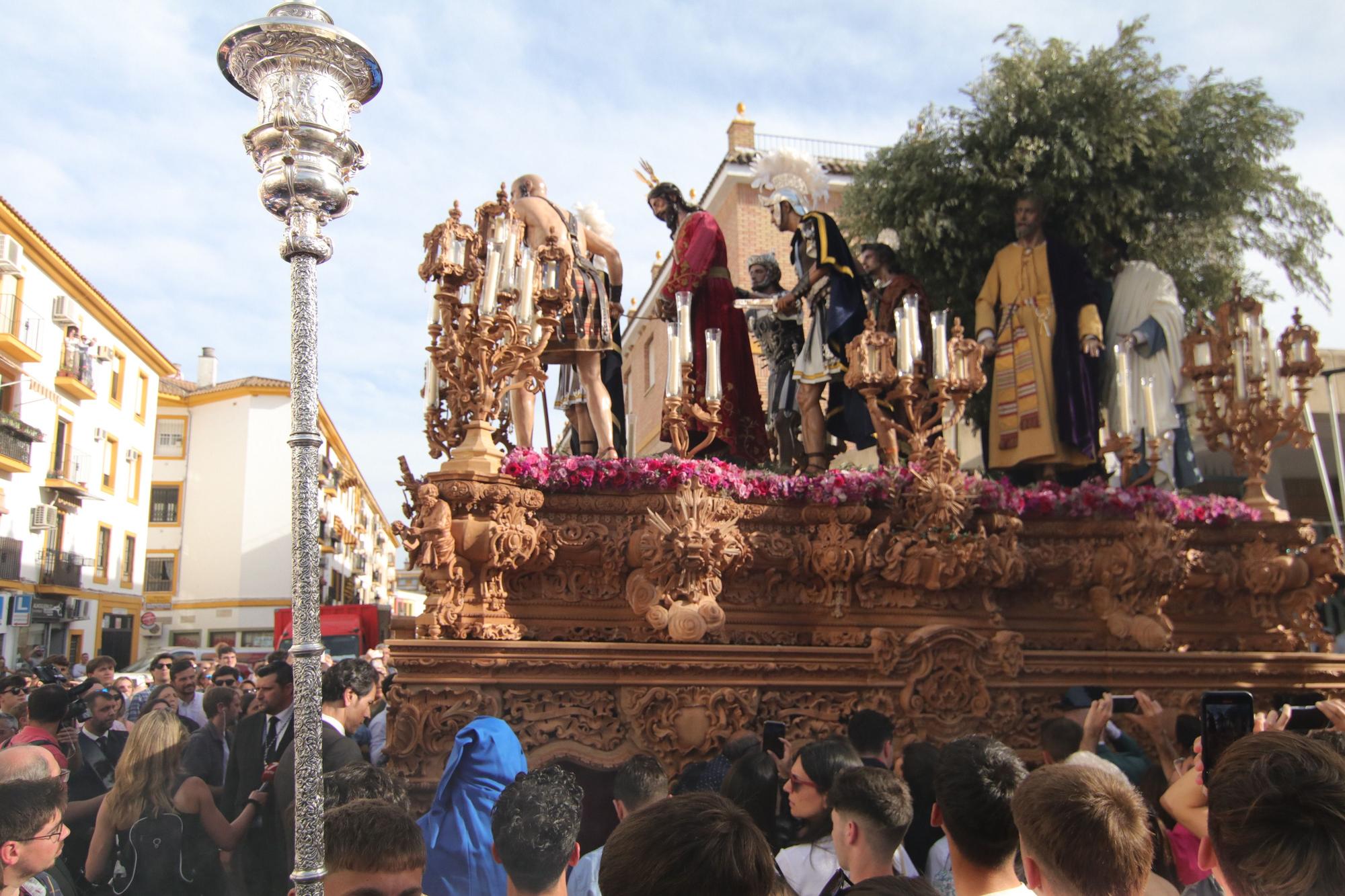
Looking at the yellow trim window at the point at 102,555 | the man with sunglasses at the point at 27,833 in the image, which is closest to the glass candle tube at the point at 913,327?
the man with sunglasses at the point at 27,833

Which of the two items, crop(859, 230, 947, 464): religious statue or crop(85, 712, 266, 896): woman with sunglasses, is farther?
crop(859, 230, 947, 464): religious statue

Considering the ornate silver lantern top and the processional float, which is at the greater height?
the ornate silver lantern top

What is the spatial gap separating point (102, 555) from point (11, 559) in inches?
255

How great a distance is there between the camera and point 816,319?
938 centimetres

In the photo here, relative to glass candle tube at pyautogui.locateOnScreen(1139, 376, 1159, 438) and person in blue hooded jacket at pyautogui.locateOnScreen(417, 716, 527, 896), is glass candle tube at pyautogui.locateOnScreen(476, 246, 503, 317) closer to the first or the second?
person in blue hooded jacket at pyautogui.locateOnScreen(417, 716, 527, 896)

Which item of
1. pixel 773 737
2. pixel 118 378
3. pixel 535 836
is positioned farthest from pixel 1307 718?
pixel 118 378

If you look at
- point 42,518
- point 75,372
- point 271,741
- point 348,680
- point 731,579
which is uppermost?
point 75,372

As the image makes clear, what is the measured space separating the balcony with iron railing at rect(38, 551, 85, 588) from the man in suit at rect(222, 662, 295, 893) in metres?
25.2

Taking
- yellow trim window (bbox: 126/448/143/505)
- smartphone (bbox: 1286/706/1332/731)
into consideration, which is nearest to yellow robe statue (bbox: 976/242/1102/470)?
smartphone (bbox: 1286/706/1332/731)

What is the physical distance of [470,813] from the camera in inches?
184

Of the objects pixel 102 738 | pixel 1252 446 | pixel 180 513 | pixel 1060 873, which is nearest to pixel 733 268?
pixel 1252 446

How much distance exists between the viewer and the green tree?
10.6m

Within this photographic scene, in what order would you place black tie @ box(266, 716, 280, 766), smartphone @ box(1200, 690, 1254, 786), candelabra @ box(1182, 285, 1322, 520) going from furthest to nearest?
candelabra @ box(1182, 285, 1322, 520), black tie @ box(266, 716, 280, 766), smartphone @ box(1200, 690, 1254, 786)

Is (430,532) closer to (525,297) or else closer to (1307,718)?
(525,297)
